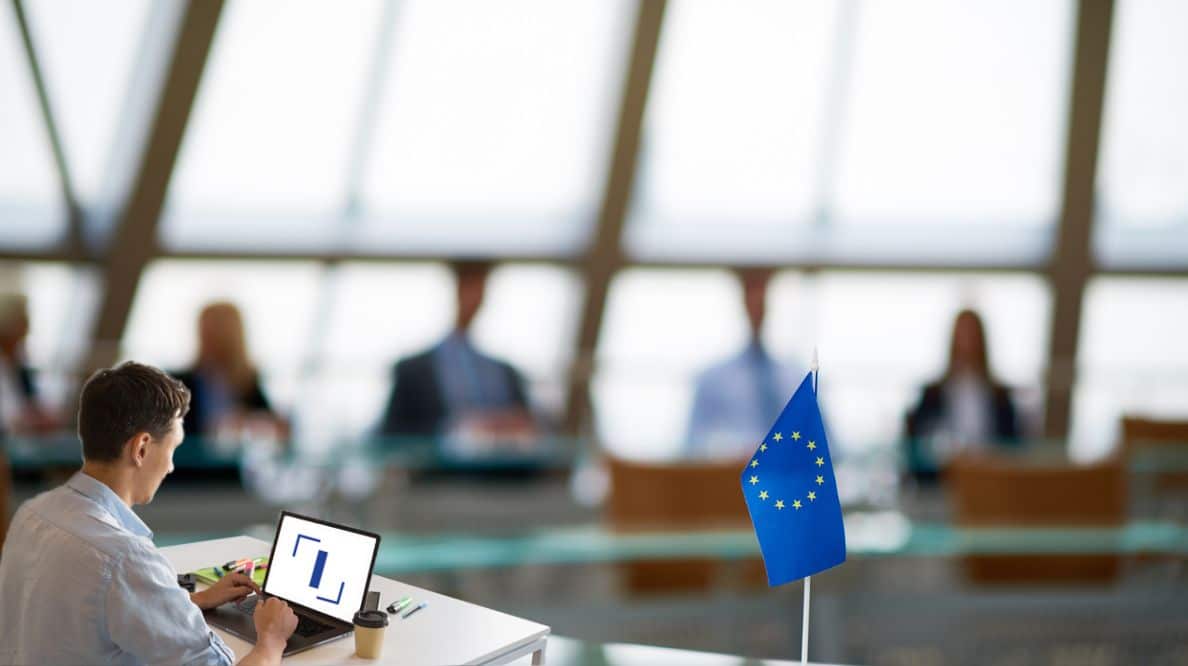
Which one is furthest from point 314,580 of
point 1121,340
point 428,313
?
point 1121,340

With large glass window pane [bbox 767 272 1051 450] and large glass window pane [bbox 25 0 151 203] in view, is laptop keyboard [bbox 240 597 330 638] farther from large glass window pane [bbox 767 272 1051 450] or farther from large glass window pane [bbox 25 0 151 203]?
large glass window pane [bbox 767 272 1051 450]

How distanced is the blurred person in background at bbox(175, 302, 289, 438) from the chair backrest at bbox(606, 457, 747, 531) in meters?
1.55

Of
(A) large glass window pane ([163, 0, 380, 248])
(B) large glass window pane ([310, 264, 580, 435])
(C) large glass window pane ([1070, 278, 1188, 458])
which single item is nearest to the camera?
(A) large glass window pane ([163, 0, 380, 248])

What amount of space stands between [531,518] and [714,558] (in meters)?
1.27

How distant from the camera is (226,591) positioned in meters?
2.04

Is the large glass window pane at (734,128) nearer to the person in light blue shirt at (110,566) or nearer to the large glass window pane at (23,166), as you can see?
the large glass window pane at (23,166)

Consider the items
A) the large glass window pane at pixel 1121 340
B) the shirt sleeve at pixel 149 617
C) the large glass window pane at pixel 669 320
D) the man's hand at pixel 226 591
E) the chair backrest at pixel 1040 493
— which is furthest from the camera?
the large glass window pane at pixel 669 320

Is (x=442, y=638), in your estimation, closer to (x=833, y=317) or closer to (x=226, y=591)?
(x=226, y=591)

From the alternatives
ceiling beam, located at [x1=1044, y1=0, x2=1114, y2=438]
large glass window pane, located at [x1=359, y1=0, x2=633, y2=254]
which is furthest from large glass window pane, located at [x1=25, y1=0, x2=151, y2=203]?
ceiling beam, located at [x1=1044, y1=0, x2=1114, y2=438]

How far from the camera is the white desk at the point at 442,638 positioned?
1824 millimetres

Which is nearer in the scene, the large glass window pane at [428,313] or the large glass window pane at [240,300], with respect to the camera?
the large glass window pane at [240,300]

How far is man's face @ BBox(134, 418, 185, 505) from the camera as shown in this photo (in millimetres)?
1817

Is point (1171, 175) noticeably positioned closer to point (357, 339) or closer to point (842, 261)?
point (842, 261)

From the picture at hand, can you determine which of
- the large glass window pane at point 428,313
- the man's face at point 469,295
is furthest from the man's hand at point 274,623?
the large glass window pane at point 428,313
